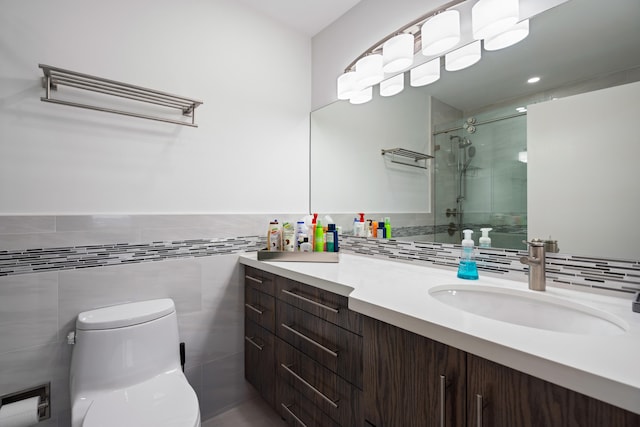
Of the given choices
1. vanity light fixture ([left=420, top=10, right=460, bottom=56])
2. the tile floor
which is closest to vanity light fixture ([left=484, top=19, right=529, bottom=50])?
vanity light fixture ([left=420, top=10, right=460, bottom=56])

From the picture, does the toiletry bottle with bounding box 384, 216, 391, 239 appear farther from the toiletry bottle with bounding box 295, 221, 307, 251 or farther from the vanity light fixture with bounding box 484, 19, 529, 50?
the vanity light fixture with bounding box 484, 19, 529, 50

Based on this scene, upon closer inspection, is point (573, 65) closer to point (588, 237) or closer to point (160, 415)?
point (588, 237)

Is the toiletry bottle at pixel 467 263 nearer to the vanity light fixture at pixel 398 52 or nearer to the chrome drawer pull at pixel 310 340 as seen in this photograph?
the chrome drawer pull at pixel 310 340

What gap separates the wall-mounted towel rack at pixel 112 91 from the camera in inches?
47.5

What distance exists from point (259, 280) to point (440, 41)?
1.53 meters

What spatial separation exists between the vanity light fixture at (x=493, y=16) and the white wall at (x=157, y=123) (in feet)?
4.06

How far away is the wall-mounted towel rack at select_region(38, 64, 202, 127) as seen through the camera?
1.21 m

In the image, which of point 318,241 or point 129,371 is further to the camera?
point 318,241

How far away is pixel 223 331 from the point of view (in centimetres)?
174

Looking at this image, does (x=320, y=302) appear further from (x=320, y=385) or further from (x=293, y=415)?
(x=293, y=415)

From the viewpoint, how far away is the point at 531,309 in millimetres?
974

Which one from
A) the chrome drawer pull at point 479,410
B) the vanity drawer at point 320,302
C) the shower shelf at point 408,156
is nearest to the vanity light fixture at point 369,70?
the shower shelf at point 408,156

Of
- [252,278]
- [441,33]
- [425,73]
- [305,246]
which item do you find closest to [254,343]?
[252,278]

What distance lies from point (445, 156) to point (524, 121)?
35cm
